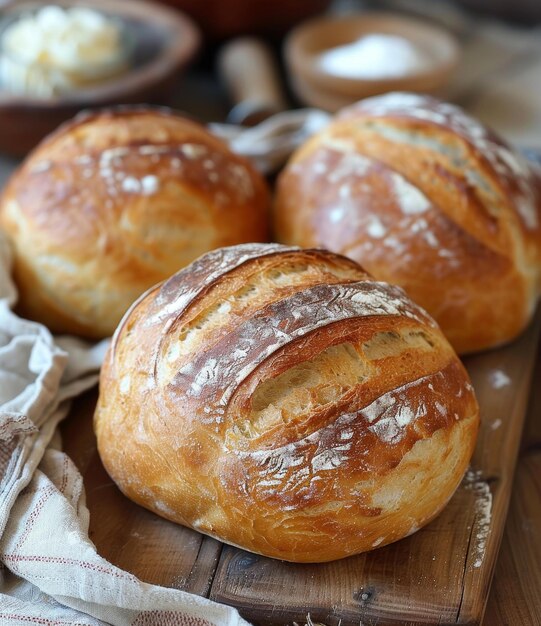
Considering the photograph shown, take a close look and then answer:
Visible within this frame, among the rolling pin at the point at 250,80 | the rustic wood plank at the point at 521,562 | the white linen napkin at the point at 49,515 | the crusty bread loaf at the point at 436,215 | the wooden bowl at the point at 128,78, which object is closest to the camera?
the white linen napkin at the point at 49,515

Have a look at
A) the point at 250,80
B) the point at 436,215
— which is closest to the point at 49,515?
the point at 436,215

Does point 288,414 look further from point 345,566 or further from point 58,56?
point 58,56

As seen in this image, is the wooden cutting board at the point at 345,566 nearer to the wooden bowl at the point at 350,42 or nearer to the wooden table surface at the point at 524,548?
the wooden table surface at the point at 524,548

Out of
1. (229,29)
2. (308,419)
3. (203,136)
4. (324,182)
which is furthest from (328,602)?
(229,29)

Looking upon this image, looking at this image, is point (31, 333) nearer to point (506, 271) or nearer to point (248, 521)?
point (248, 521)

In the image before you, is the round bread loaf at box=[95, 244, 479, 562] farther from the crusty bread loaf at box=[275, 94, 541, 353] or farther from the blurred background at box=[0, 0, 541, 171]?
the blurred background at box=[0, 0, 541, 171]

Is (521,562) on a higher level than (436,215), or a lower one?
lower

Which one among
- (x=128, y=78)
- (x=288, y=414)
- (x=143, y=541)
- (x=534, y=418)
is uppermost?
(x=288, y=414)

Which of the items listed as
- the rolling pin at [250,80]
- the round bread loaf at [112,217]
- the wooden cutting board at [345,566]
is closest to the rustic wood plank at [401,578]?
the wooden cutting board at [345,566]
